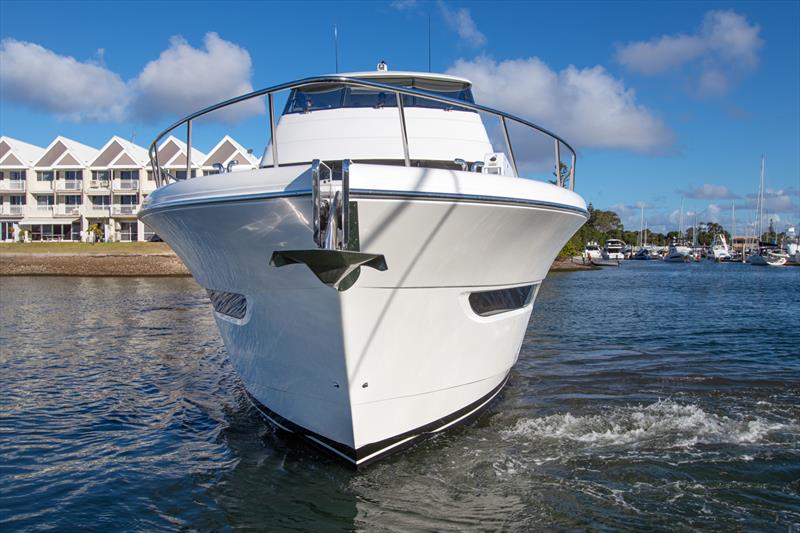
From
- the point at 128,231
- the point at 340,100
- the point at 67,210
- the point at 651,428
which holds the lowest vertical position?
the point at 651,428

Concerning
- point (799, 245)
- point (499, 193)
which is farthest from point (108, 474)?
point (799, 245)

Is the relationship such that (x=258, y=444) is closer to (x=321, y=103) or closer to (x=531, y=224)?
(x=531, y=224)

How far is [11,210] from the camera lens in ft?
171

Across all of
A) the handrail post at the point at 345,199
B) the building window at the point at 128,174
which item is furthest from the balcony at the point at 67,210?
the handrail post at the point at 345,199

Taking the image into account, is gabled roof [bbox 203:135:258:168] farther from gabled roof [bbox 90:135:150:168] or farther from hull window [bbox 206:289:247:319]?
hull window [bbox 206:289:247:319]

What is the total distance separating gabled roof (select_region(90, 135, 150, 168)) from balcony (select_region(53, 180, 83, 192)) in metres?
1.88

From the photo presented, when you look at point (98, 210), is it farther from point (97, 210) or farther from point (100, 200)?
point (100, 200)

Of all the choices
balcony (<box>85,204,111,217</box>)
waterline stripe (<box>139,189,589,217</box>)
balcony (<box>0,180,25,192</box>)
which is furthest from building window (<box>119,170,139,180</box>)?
waterline stripe (<box>139,189,589,217</box>)

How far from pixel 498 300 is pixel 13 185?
2267 inches

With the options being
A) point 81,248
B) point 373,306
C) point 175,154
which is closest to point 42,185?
point 175,154

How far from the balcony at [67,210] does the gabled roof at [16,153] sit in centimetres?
451

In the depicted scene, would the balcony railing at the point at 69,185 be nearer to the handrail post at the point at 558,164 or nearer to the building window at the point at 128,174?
the building window at the point at 128,174

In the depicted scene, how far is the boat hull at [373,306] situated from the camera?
4391mm

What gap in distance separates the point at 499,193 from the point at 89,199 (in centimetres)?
5447
